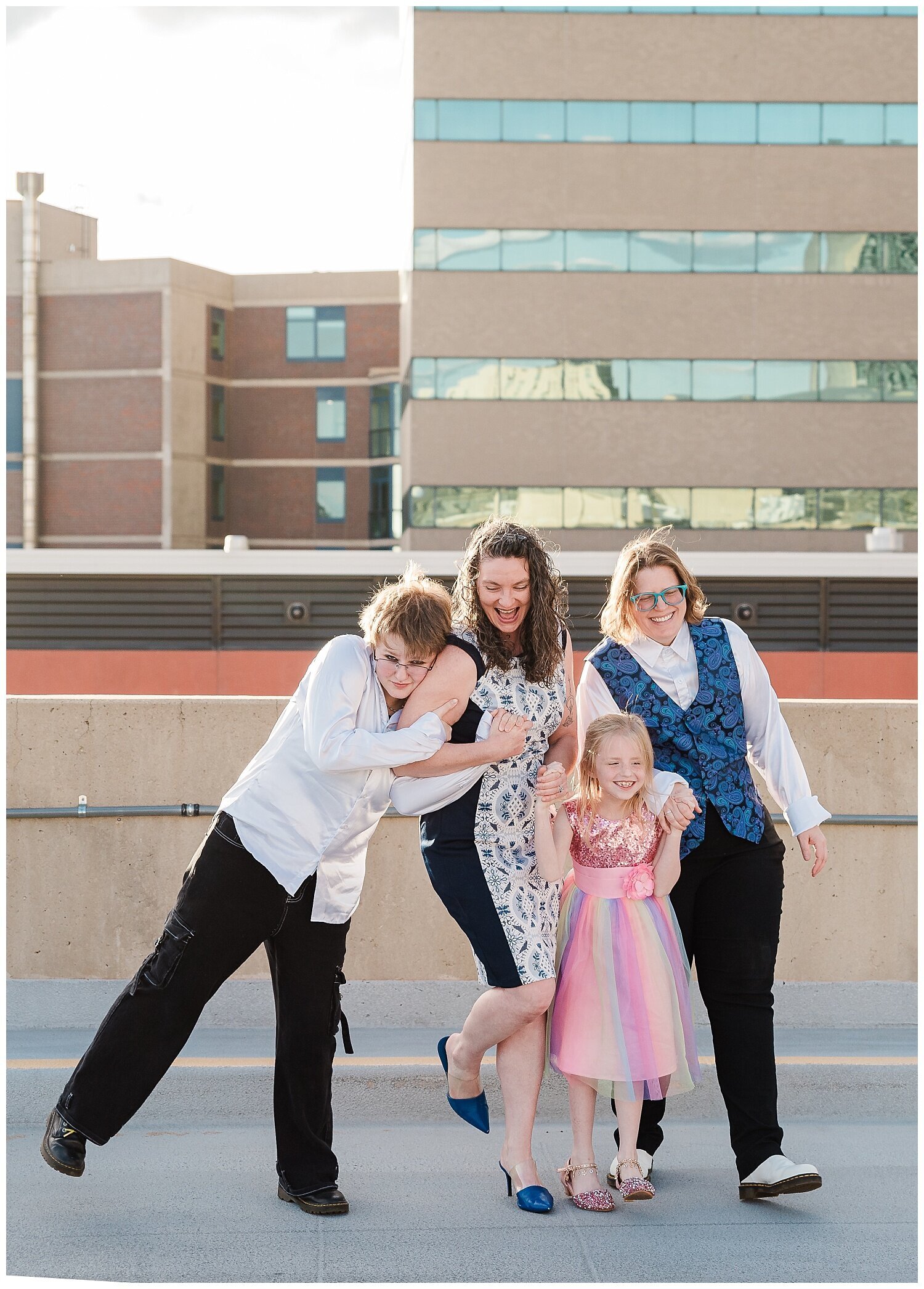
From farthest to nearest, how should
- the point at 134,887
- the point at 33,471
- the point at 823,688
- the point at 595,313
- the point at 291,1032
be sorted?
the point at 33,471 → the point at 595,313 → the point at 823,688 → the point at 134,887 → the point at 291,1032

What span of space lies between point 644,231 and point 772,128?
15.9ft

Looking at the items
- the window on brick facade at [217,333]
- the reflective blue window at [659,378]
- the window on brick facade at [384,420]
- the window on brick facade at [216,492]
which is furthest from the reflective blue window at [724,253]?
the window on brick facade at [216,492]

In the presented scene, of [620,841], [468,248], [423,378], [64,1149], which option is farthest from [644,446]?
[64,1149]

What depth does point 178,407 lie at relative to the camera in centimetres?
4959

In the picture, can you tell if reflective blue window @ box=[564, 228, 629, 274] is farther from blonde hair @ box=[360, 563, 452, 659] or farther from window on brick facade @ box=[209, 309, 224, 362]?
blonde hair @ box=[360, 563, 452, 659]

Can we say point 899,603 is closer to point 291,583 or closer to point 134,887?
point 291,583

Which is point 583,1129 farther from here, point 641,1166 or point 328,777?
point 328,777

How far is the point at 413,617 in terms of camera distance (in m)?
3.37

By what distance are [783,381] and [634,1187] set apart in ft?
120

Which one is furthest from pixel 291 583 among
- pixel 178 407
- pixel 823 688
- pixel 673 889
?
pixel 178 407

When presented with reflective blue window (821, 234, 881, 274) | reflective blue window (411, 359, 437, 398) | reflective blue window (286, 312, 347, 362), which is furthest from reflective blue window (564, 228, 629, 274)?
reflective blue window (286, 312, 347, 362)

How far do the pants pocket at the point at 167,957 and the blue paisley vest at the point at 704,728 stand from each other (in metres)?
1.37

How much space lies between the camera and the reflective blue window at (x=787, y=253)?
1491 inches

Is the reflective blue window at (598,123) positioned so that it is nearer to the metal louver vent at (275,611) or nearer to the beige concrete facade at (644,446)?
the beige concrete facade at (644,446)
